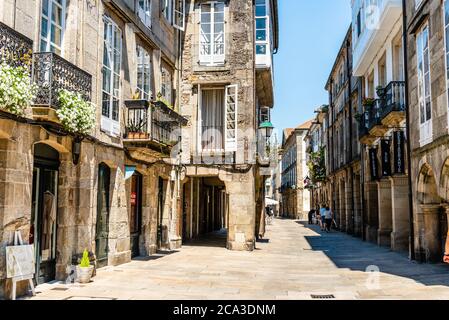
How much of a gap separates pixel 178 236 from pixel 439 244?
8647 mm

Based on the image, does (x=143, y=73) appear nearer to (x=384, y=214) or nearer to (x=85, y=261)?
(x=85, y=261)

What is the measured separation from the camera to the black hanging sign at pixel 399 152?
1518 centimetres

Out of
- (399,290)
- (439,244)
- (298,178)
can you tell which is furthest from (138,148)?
(298,178)

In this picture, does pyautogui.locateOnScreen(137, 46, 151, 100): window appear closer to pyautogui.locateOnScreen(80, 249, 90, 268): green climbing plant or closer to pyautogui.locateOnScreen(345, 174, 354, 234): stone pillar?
pyautogui.locateOnScreen(80, 249, 90, 268): green climbing plant

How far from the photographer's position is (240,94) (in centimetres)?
1695

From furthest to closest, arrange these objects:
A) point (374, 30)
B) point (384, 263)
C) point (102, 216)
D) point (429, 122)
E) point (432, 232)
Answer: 1. point (374, 30)
2. point (384, 263)
3. point (432, 232)
4. point (429, 122)
5. point (102, 216)

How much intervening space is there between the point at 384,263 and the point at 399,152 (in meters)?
3.83

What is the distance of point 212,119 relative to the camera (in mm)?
17656

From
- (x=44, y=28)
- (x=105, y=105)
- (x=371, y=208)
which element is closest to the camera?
(x=44, y=28)

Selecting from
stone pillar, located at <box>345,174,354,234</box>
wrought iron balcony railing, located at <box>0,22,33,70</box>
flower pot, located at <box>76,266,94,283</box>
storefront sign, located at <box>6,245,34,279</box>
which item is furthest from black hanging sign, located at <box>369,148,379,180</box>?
wrought iron balcony railing, located at <box>0,22,33,70</box>

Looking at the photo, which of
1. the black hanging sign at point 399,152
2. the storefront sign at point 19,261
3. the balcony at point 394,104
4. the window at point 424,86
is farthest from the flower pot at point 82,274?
the balcony at point 394,104

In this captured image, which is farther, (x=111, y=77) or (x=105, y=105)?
(x=111, y=77)

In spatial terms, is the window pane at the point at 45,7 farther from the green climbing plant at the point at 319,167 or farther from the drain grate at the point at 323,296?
the green climbing plant at the point at 319,167

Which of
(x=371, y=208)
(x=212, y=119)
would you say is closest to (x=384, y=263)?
(x=212, y=119)
